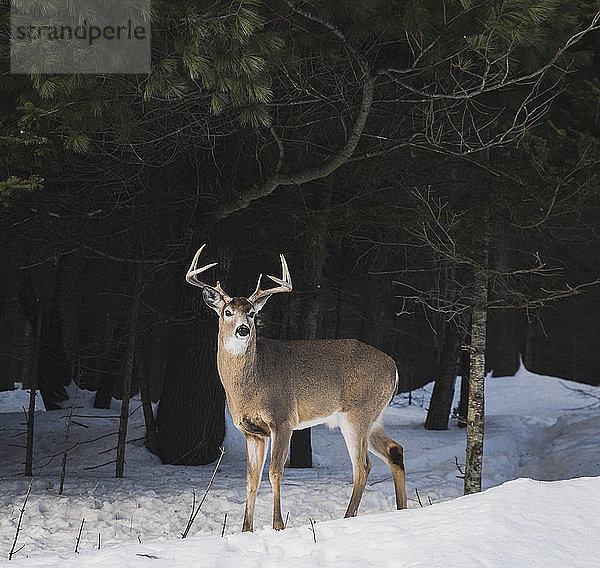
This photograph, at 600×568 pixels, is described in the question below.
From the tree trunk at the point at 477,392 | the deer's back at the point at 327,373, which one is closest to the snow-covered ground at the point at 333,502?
the tree trunk at the point at 477,392

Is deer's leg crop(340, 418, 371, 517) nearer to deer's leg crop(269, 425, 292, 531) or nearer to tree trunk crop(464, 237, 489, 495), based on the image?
deer's leg crop(269, 425, 292, 531)

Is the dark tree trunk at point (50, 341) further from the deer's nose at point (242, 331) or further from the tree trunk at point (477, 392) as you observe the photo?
the tree trunk at point (477, 392)

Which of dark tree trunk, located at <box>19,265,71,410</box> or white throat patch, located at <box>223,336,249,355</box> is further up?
white throat patch, located at <box>223,336,249,355</box>

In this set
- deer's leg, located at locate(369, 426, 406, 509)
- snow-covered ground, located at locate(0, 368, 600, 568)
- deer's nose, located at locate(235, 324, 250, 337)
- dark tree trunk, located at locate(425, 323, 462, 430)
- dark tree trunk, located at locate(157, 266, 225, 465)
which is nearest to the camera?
snow-covered ground, located at locate(0, 368, 600, 568)

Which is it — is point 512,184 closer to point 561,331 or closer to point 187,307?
point 187,307

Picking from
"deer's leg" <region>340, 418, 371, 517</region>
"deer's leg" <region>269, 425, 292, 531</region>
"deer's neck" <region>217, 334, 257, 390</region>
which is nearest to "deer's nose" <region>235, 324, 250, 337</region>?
"deer's neck" <region>217, 334, 257, 390</region>

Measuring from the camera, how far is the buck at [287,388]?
23.3 feet

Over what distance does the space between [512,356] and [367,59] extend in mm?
19337

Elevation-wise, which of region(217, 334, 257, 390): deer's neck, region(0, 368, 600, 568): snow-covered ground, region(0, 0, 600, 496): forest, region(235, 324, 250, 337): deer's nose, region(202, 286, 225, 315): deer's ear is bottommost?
region(0, 368, 600, 568): snow-covered ground

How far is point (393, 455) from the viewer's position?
8.03 m

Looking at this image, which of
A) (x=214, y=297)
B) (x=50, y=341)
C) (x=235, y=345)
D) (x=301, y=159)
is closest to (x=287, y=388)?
(x=235, y=345)

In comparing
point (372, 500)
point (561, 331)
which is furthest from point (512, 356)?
point (372, 500)

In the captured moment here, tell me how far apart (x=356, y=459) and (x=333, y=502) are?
1.48m

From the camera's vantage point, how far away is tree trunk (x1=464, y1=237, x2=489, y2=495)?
28.6 feet
